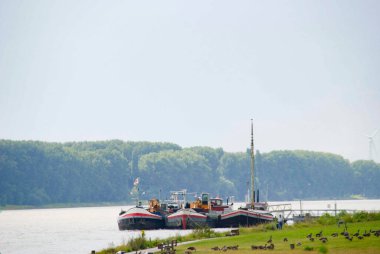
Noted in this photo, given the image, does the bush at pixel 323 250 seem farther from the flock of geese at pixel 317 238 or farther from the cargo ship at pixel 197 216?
the cargo ship at pixel 197 216

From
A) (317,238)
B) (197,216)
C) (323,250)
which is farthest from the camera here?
(197,216)

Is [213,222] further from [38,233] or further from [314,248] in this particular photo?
[314,248]

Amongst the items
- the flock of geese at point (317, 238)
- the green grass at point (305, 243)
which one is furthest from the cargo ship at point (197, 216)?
the flock of geese at point (317, 238)

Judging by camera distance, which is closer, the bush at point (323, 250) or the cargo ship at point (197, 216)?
the bush at point (323, 250)

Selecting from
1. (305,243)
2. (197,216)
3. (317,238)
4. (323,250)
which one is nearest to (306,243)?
(305,243)

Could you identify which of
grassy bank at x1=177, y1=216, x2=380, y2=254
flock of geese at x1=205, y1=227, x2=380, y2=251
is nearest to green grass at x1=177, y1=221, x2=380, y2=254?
grassy bank at x1=177, y1=216, x2=380, y2=254

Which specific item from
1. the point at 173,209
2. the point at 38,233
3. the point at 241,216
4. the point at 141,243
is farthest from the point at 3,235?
the point at 141,243

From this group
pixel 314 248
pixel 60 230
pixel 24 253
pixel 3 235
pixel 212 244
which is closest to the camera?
pixel 314 248

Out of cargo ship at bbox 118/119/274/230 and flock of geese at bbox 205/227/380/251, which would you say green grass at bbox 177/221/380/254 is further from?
cargo ship at bbox 118/119/274/230

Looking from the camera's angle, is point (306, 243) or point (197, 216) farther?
point (197, 216)

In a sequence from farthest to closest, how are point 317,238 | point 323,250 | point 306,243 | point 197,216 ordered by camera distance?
point 197,216 < point 317,238 < point 306,243 < point 323,250

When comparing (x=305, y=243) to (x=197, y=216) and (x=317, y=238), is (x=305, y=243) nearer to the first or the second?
(x=317, y=238)

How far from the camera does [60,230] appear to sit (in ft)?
331

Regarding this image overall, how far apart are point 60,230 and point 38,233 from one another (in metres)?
5.60
